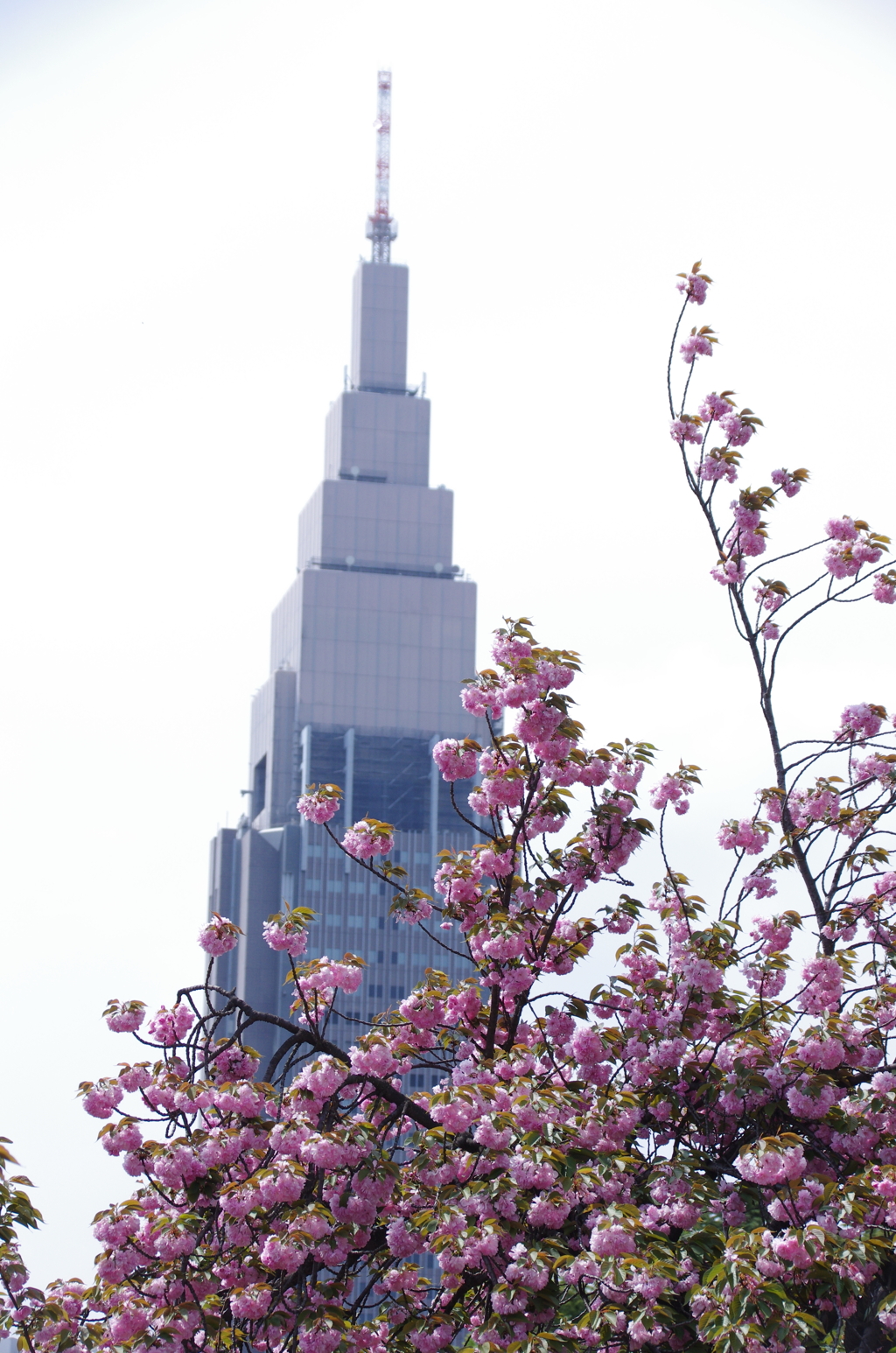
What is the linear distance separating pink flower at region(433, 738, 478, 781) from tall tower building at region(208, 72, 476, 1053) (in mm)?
106890

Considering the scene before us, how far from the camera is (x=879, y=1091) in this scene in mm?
9859

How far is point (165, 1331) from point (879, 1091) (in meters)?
4.54

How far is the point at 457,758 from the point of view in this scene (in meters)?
11.6

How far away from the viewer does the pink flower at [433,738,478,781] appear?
11508mm

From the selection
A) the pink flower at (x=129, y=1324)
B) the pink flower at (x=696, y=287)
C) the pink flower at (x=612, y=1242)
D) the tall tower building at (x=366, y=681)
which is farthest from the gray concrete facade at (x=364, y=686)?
the pink flower at (x=612, y=1242)

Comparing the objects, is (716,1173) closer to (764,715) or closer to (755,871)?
(755,871)

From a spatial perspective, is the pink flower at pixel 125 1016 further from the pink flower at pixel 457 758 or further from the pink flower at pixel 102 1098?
the pink flower at pixel 457 758

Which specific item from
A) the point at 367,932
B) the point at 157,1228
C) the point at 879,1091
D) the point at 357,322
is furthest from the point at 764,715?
the point at 357,322

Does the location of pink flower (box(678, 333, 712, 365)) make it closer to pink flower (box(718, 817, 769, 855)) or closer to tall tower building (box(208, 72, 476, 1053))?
pink flower (box(718, 817, 769, 855))

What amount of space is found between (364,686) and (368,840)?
12025 cm

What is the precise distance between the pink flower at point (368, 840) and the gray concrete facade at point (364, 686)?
4199 inches

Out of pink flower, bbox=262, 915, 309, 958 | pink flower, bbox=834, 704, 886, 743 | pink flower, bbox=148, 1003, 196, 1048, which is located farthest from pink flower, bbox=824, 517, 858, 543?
pink flower, bbox=148, 1003, 196, 1048

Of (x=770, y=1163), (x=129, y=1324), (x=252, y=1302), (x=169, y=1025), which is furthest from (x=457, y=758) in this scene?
(x=129, y=1324)

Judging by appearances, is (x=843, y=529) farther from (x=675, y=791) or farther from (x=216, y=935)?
(x=216, y=935)
